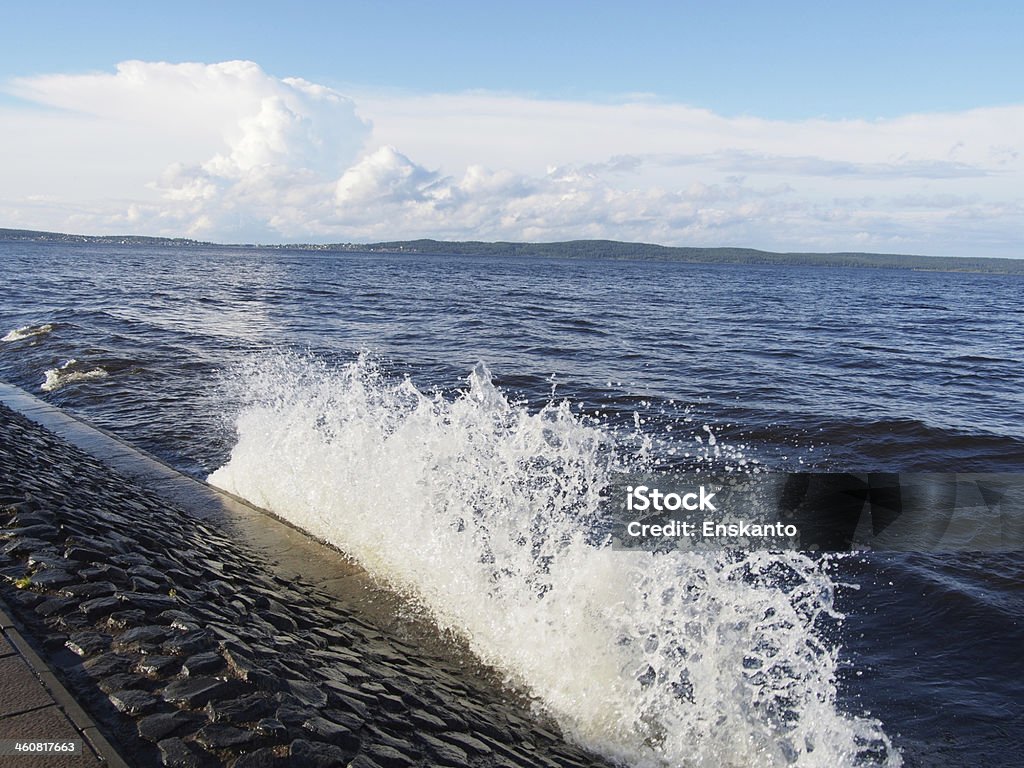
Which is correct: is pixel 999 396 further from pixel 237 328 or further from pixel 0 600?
pixel 237 328

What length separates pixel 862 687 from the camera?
623cm

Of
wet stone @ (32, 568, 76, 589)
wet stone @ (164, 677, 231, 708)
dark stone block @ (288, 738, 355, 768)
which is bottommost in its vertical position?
dark stone block @ (288, 738, 355, 768)

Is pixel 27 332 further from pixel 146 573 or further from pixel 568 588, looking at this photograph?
pixel 568 588

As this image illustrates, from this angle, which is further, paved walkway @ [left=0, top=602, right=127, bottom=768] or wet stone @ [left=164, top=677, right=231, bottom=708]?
wet stone @ [left=164, top=677, right=231, bottom=708]

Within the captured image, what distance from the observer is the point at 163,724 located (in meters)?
3.66

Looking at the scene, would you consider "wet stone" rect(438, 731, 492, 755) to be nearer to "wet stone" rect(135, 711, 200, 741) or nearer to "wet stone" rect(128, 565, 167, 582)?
"wet stone" rect(135, 711, 200, 741)

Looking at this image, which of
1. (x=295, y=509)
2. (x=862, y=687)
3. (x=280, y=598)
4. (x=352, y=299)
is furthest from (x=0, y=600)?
(x=352, y=299)

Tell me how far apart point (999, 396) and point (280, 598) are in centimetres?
1791

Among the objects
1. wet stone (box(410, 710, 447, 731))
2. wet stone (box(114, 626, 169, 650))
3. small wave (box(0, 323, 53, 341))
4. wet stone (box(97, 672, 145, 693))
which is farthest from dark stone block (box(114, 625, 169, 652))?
small wave (box(0, 323, 53, 341))

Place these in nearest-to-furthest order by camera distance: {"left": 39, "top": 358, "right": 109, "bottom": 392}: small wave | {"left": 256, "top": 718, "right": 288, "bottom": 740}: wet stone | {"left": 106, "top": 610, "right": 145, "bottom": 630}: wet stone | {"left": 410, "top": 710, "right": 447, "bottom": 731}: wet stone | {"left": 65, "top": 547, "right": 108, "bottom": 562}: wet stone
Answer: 1. {"left": 256, "top": 718, "right": 288, "bottom": 740}: wet stone
2. {"left": 106, "top": 610, "right": 145, "bottom": 630}: wet stone
3. {"left": 410, "top": 710, "right": 447, "bottom": 731}: wet stone
4. {"left": 65, "top": 547, "right": 108, "bottom": 562}: wet stone
5. {"left": 39, "top": 358, "right": 109, "bottom": 392}: small wave

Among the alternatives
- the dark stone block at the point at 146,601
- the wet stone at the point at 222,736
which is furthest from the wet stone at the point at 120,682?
the dark stone block at the point at 146,601

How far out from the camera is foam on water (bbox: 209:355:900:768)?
525 cm

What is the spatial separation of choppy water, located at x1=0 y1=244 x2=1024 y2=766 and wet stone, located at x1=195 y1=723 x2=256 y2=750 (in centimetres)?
259

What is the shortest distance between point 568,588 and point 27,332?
24694mm
